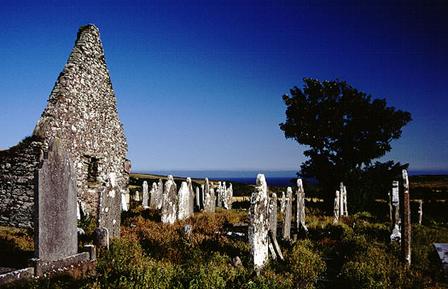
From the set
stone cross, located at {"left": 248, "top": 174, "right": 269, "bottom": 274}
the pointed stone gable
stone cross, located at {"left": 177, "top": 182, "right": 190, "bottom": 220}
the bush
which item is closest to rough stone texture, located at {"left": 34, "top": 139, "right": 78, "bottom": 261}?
stone cross, located at {"left": 248, "top": 174, "right": 269, "bottom": 274}

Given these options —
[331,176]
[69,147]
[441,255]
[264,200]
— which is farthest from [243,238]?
[331,176]

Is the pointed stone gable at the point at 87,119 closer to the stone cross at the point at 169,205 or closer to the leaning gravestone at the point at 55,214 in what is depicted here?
the stone cross at the point at 169,205

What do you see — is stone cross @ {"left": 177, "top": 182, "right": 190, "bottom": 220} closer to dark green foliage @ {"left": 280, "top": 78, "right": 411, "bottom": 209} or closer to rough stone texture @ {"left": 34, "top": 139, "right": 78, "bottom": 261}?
rough stone texture @ {"left": 34, "top": 139, "right": 78, "bottom": 261}

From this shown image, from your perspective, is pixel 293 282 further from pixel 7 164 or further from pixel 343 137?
pixel 343 137

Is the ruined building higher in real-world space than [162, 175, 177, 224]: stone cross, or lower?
higher

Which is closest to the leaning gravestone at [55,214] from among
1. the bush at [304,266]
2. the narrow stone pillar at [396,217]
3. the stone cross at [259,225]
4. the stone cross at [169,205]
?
the stone cross at [259,225]

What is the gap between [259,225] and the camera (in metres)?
10.2

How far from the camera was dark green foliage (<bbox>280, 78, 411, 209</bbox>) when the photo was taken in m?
28.9

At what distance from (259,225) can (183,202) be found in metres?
7.88

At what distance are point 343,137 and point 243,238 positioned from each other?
64.5 feet

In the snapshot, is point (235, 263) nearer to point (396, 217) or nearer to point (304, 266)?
point (304, 266)

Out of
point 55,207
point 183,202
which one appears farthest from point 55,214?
point 183,202

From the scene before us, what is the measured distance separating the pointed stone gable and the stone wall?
0.73 meters

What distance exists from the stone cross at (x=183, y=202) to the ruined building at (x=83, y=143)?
310 centimetres
